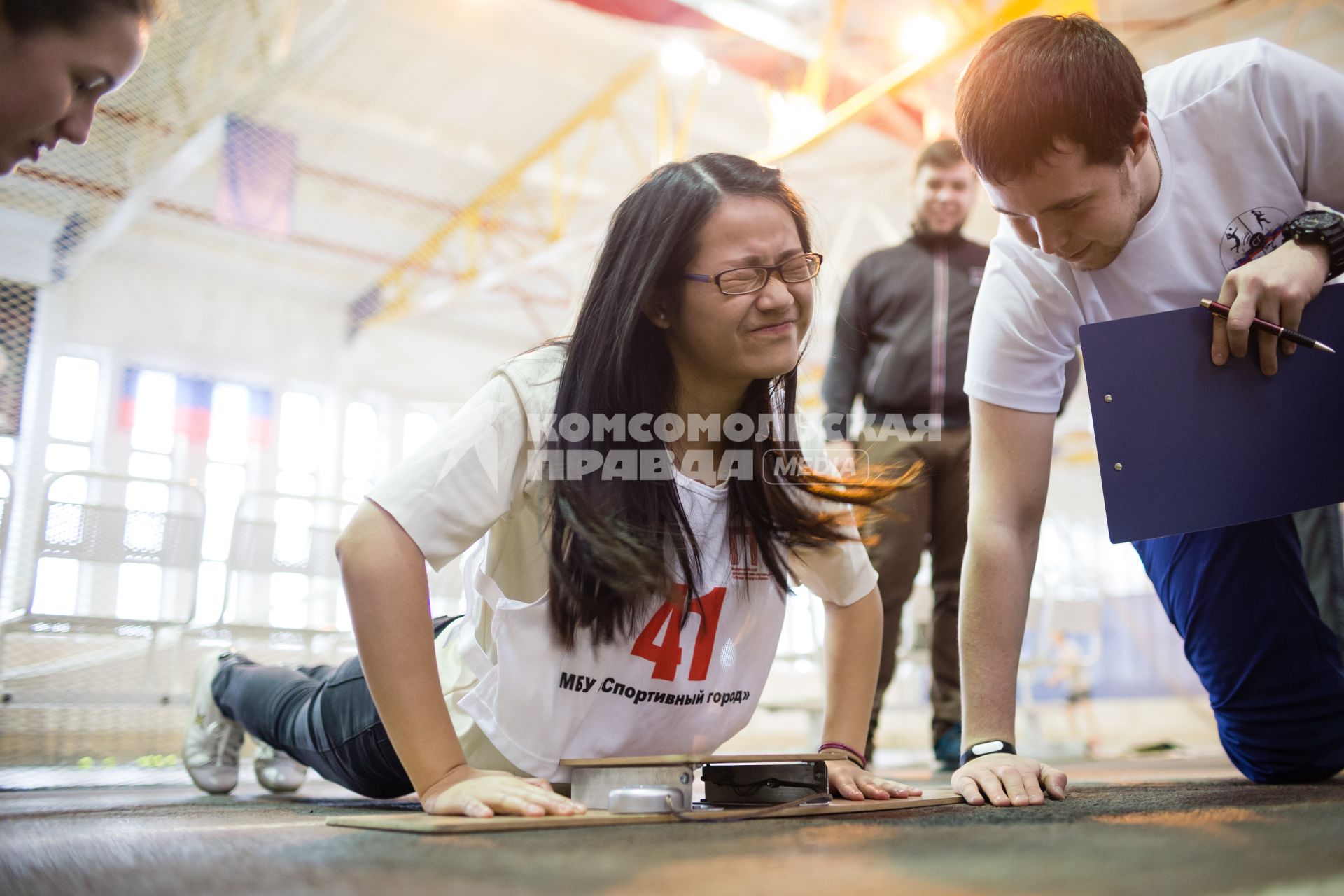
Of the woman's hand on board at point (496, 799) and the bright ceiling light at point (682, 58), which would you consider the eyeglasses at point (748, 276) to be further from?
the bright ceiling light at point (682, 58)

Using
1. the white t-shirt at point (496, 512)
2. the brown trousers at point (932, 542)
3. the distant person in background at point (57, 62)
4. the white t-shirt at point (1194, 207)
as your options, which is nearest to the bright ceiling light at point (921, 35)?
the brown trousers at point (932, 542)

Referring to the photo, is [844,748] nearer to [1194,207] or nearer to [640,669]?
[640,669]

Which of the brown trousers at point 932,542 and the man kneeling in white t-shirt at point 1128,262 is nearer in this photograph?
the man kneeling in white t-shirt at point 1128,262

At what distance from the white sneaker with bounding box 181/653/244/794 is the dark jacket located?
1406 mm

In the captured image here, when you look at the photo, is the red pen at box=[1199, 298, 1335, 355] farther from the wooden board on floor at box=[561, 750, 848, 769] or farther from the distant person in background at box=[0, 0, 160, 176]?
the distant person in background at box=[0, 0, 160, 176]

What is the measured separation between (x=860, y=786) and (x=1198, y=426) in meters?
0.56

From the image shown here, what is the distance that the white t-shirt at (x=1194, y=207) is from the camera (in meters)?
1.13

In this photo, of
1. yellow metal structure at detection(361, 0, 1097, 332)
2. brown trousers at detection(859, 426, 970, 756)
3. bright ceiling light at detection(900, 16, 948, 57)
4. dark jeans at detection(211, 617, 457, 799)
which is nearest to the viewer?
dark jeans at detection(211, 617, 457, 799)

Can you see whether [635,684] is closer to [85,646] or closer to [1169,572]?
[1169,572]

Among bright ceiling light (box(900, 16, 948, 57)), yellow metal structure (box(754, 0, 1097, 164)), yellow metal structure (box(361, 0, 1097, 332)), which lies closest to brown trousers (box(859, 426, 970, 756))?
yellow metal structure (box(754, 0, 1097, 164))

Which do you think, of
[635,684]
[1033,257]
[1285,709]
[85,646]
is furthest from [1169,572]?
[85,646]

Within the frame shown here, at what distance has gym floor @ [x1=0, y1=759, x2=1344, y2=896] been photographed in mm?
532

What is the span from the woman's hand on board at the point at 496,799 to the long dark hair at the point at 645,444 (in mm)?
193

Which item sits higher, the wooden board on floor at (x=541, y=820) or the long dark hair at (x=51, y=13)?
the long dark hair at (x=51, y=13)
